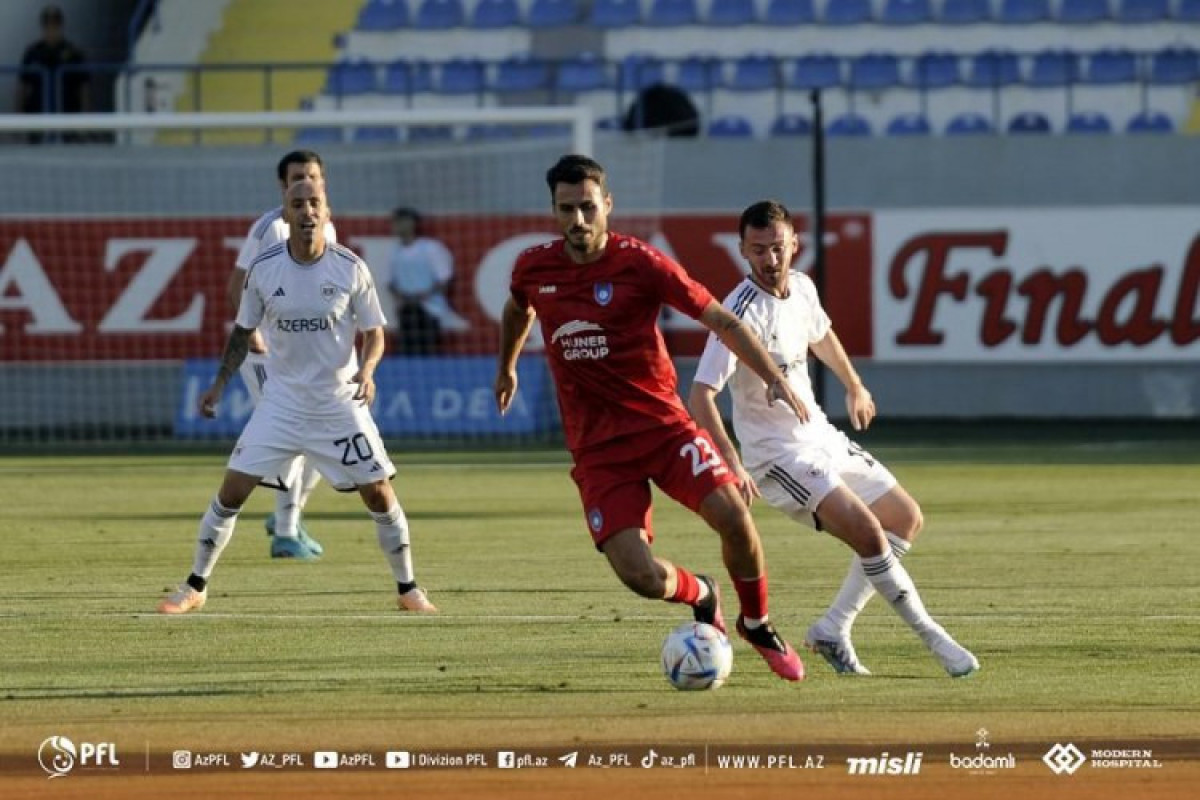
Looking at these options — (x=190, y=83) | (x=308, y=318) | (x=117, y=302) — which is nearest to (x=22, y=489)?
(x=117, y=302)

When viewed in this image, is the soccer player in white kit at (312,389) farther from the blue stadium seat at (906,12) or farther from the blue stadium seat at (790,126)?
the blue stadium seat at (906,12)

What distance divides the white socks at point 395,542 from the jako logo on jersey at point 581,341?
2613 mm

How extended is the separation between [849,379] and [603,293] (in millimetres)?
1295

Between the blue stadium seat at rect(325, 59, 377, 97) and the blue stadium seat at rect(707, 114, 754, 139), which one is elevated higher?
the blue stadium seat at rect(325, 59, 377, 97)

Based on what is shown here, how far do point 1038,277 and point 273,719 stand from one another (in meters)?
19.3

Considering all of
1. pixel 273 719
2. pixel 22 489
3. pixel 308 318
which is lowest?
pixel 22 489

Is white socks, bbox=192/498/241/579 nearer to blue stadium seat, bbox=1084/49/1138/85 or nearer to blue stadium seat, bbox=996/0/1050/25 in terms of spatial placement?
blue stadium seat, bbox=1084/49/1138/85

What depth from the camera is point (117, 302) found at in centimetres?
2677

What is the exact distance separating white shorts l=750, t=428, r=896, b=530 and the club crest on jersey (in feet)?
3.28

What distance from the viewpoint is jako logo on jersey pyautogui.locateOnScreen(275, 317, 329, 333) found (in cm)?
1210

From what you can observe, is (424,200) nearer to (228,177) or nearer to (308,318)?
(228,177)

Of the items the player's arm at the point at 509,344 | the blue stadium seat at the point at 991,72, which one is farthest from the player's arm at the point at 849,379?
the blue stadium seat at the point at 991,72

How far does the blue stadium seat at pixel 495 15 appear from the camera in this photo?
31156mm

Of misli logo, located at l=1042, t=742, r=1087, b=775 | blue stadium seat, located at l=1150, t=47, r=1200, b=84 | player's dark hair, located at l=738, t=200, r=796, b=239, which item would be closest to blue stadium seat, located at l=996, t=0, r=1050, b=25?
blue stadium seat, located at l=1150, t=47, r=1200, b=84
